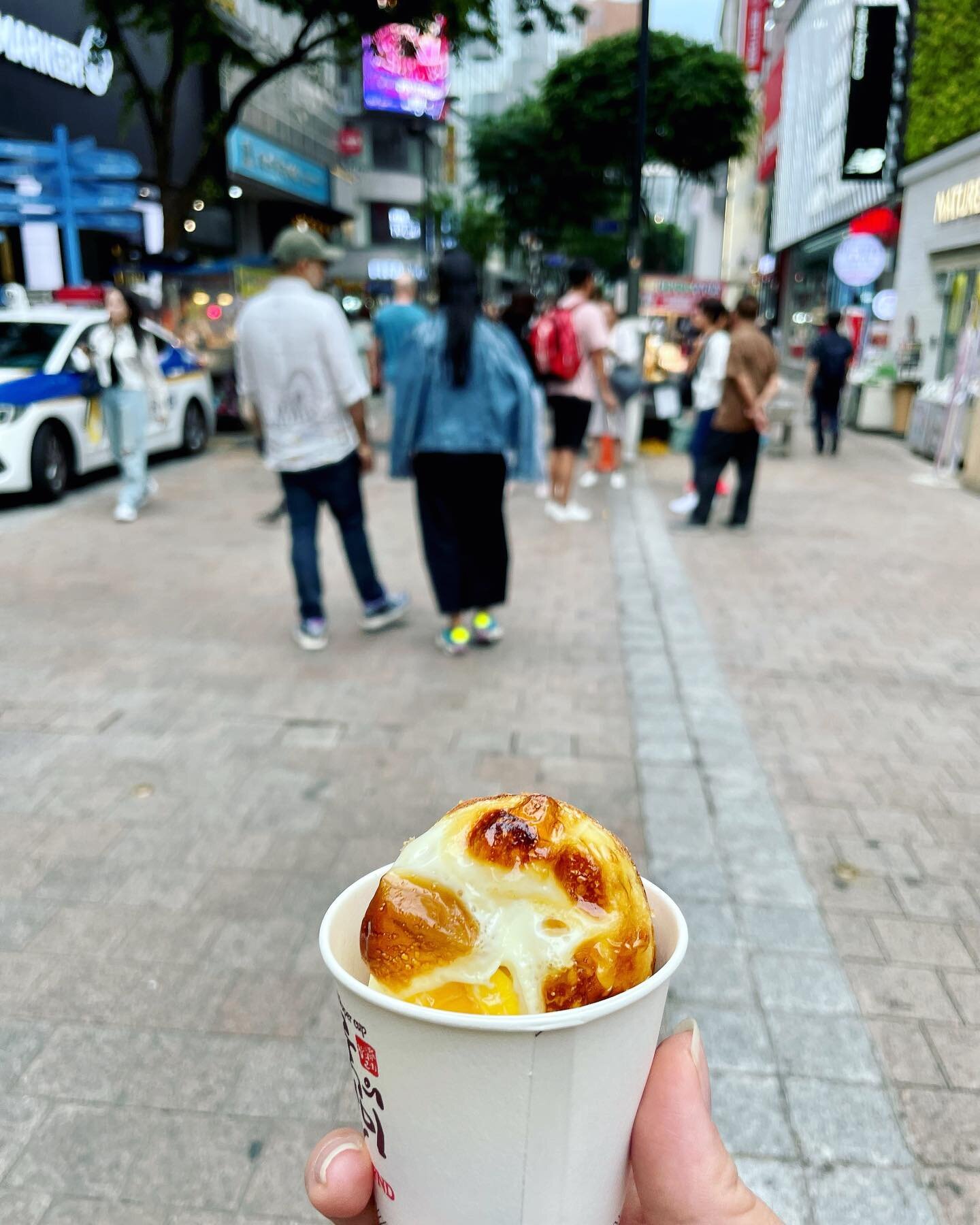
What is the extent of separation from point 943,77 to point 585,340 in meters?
11.5

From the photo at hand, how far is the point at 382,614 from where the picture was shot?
5.67 m

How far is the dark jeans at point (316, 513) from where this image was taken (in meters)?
5.14

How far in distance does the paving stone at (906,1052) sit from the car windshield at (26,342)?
901cm

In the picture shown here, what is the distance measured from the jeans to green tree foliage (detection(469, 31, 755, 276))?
2469 centimetres

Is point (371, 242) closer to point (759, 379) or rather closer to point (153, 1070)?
point (759, 379)

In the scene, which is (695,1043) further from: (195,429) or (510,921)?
(195,429)

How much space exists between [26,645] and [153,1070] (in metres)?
3.59

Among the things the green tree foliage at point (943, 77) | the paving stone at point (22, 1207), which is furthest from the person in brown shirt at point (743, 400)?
the green tree foliage at point (943, 77)

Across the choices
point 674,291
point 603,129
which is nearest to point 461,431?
point 674,291

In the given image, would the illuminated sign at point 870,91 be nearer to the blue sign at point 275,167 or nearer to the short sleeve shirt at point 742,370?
the short sleeve shirt at point 742,370

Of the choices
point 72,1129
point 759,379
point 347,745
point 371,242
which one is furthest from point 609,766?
point 371,242

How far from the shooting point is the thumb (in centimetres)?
109

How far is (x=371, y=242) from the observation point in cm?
5044

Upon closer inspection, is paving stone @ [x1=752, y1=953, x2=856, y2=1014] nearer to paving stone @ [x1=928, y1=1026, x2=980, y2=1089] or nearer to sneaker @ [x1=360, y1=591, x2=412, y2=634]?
paving stone @ [x1=928, y1=1026, x2=980, y2=1089]
